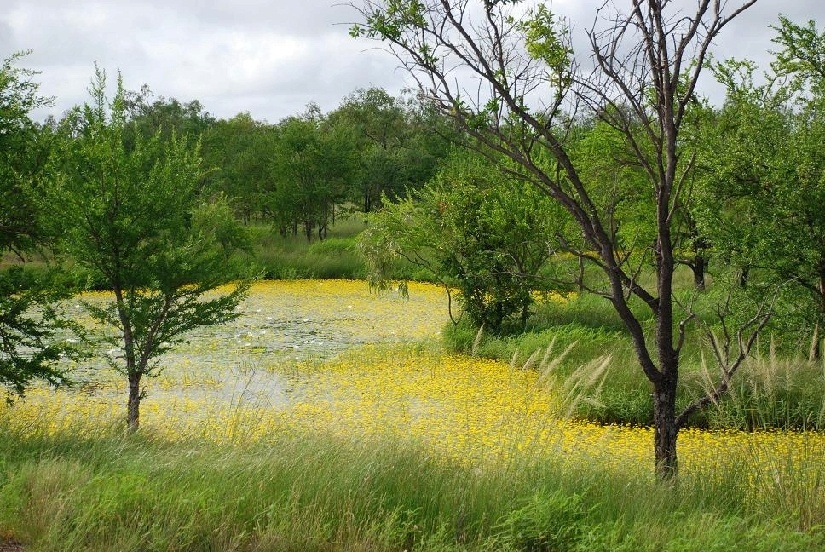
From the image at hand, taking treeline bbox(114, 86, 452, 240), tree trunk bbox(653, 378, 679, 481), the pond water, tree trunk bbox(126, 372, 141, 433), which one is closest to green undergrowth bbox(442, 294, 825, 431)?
tree trunk bbox(653, 378, 679, 481)

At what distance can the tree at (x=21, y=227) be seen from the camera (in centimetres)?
831

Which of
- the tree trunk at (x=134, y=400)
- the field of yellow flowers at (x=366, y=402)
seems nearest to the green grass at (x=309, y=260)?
the field of yellow flowers at (x=366, y=402)

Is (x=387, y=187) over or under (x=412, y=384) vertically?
over

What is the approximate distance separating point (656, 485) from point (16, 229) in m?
7.77

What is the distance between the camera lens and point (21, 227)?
30.1ft

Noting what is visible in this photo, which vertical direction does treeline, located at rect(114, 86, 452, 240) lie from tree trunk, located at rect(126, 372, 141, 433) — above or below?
above

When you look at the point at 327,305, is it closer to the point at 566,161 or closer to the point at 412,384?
the point at 412,384

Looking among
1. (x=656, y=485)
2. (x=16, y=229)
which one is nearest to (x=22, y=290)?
(x=16, y=229)

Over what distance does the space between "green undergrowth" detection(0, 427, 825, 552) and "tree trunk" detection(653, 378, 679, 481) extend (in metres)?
0.14

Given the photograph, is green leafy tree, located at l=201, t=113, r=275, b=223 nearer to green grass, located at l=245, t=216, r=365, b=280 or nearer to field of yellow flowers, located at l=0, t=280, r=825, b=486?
green grass, located at l=245, t=216, r=365, b=280

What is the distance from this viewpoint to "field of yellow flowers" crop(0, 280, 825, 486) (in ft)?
21.8

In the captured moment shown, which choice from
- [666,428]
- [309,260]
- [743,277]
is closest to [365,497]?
[666,428]

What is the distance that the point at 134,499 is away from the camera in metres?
4.36

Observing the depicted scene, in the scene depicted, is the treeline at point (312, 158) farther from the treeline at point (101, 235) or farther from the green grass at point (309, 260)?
the treeline at point (101, 235)
